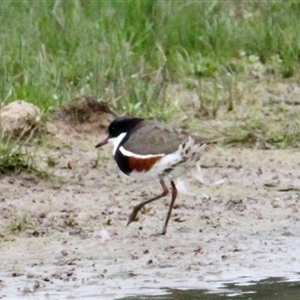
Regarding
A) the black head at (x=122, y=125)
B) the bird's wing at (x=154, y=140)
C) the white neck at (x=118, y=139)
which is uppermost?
the bird's wing at (x=154, y=140)

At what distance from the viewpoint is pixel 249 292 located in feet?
19.4

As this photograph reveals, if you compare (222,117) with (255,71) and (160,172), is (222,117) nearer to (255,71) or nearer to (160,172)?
(255,71)

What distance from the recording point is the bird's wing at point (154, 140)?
6.79 metres

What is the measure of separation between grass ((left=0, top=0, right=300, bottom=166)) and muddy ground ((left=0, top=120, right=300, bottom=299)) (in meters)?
0.59

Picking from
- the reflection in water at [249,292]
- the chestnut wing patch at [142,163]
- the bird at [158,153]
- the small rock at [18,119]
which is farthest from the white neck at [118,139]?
the reflection in water at [249,292]

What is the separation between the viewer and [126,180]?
26.5 ft

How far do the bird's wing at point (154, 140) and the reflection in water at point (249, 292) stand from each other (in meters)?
1.09

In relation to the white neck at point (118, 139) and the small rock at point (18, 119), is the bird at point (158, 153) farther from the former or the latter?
the small rock at point (18, 119)

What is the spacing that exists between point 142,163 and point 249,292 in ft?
3.92

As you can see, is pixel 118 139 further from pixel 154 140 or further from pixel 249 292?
pixel 249 292

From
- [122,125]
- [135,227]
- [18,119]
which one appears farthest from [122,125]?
[18,119]

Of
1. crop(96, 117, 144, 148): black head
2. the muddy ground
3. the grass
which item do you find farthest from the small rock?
crop(96, 117, 144, 148): black head

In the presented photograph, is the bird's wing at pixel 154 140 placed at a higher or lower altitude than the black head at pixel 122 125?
higher

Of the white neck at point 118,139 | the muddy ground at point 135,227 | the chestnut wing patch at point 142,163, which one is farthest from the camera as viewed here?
the white neck at point 118,139
